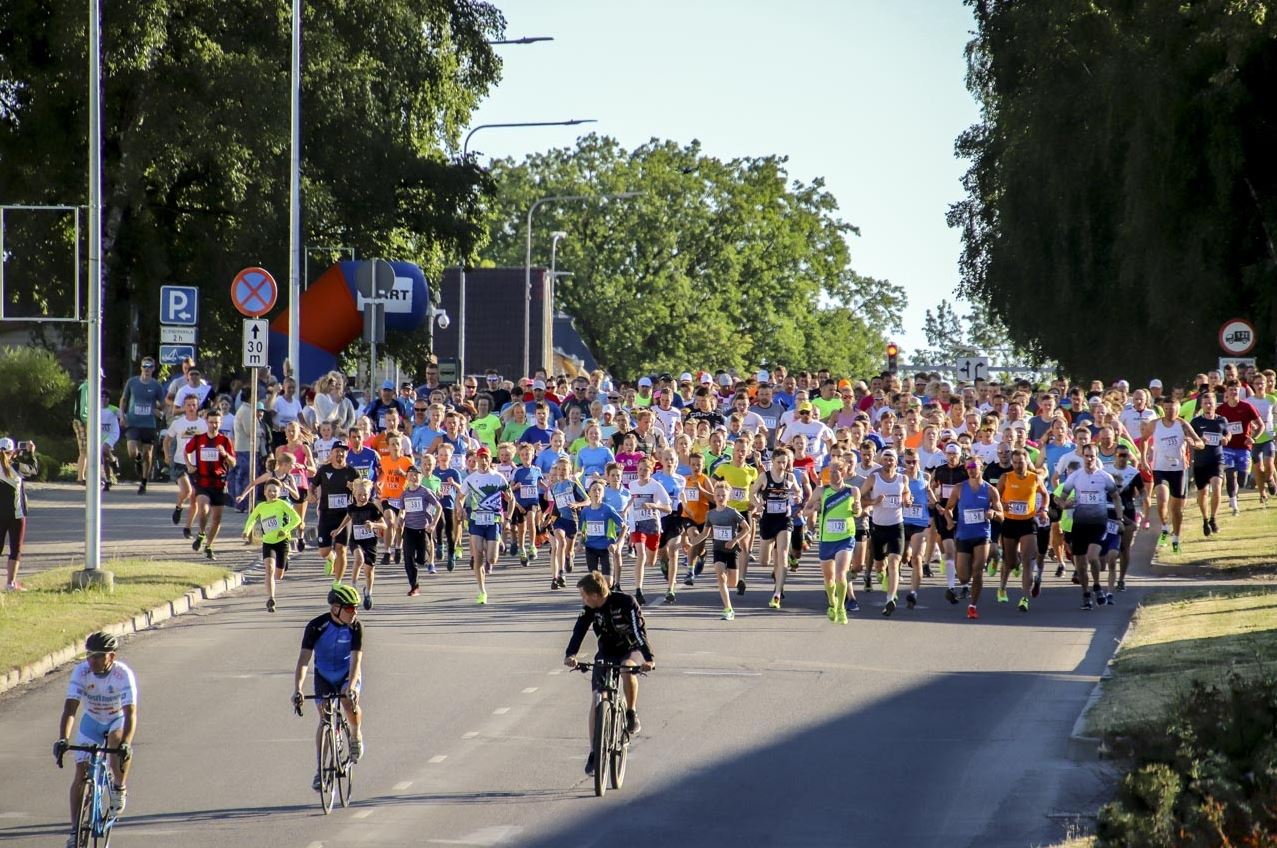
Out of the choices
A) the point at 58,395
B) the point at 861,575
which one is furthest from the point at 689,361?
the point at 861,575

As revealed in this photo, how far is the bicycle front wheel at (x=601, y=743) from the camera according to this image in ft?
39.8

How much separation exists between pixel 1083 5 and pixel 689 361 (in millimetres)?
42601

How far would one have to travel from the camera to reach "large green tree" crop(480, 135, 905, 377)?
3322 inches

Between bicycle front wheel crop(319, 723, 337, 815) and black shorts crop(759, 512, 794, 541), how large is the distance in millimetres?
10587

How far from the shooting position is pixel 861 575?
25.7 m

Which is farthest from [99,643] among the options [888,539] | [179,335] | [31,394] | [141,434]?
[31,394]

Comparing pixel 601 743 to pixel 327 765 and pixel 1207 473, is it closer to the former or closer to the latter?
pixel 327 765

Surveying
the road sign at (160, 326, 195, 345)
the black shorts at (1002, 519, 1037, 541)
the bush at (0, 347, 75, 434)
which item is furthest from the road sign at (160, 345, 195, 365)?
the bush at (0, 347, 75, 434)

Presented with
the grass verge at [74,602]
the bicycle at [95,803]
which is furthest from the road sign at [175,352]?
the bicycle at [95,803]

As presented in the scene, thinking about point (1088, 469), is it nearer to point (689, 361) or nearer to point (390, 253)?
point (390, 253)

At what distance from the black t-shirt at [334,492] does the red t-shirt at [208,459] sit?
123 inches

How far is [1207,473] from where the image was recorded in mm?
27141

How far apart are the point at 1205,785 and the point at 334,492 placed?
44.9ft

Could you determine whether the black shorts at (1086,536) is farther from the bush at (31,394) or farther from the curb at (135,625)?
the bush at (31,394)
